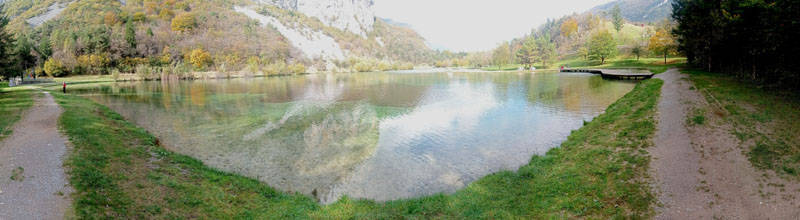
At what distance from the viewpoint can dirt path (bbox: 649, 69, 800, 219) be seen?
670 centimetres

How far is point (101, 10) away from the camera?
146 m

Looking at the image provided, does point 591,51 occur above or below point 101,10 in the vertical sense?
below

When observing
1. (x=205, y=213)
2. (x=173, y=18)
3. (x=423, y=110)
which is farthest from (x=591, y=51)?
(x=173, y=18)

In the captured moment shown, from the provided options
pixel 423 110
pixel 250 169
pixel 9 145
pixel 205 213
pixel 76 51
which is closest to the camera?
pixel 205 213

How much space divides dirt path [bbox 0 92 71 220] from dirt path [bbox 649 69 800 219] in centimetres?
1205

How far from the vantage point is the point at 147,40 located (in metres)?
116

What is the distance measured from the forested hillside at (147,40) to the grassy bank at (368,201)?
72.7 meters

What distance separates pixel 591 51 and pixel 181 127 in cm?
10715

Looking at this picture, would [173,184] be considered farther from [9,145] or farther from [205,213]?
[9,145]

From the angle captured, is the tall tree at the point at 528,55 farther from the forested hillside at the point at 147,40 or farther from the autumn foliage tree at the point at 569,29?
the forested hillside at the point at 147,40

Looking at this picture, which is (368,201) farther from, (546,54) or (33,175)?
(546,54)

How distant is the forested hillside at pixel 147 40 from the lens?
91500 mm

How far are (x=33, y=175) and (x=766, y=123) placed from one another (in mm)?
21949

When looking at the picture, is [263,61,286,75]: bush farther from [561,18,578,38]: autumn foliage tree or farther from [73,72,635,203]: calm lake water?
[561,18,578,38]: autumn foliage tree
